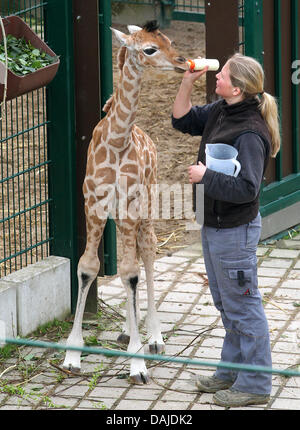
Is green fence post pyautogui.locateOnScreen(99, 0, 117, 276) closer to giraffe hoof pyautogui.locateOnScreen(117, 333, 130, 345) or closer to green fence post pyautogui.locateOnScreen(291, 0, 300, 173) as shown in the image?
giraffe hoof pyautogui.locateOnScreen(117, 333, 130, 345)

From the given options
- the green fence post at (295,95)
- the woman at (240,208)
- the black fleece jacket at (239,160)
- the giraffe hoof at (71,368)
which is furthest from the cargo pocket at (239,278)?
the green fence post at (295,95)

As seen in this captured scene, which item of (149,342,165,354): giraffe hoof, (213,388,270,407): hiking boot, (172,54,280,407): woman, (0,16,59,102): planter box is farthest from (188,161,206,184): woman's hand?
(149,342,165,354): giraffe hoof

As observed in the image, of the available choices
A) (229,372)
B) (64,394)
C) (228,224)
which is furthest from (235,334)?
(64,394)

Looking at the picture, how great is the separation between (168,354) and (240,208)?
4.12 feet

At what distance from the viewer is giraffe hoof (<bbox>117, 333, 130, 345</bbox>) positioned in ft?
19.3

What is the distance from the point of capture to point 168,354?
569 cm

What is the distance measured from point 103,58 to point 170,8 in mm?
7640

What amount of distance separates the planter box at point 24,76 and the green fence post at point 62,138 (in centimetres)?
51

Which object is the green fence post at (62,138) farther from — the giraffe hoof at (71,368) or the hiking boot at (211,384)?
the hiking boot at (211,384)

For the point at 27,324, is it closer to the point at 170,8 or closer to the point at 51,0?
the point at 51,0

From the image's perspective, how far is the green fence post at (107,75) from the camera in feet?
19.8

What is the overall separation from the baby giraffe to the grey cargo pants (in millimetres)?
603

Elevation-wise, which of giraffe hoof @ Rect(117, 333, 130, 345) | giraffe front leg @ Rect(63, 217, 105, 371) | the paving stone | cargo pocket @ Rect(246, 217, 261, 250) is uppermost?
cargo pocket @ Rect(246, 217, 261, 250)

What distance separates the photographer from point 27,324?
589 cm
